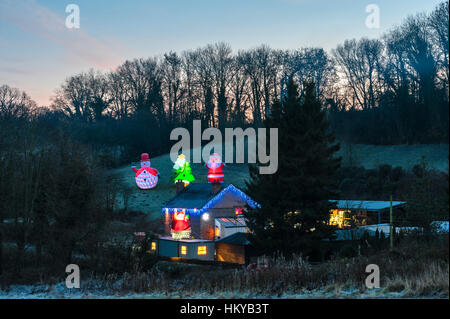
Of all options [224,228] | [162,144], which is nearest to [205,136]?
[162,144]

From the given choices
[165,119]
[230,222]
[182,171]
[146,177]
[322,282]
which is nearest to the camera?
[322,282]

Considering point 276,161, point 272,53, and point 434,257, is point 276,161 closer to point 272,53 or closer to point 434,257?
point 434,257

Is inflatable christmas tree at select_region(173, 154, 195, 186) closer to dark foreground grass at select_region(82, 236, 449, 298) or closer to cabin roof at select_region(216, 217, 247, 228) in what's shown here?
cabin roof at select_region(216, 217, 247, 228)

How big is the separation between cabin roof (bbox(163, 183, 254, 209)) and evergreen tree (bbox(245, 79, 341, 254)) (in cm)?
841

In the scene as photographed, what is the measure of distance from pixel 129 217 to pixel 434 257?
32.7 m

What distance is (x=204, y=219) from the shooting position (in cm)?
3130

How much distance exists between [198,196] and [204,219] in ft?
7.97

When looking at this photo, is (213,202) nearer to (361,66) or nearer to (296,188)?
(296,188)

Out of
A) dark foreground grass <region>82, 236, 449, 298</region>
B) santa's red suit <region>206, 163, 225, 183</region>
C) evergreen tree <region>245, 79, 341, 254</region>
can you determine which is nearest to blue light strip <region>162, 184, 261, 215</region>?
santa's red suit <region>206, 163, 225, 183</region>

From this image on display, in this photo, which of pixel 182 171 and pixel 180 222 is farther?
pixel 182 171

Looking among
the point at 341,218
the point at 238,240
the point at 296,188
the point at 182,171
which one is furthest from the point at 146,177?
the point at 296,188

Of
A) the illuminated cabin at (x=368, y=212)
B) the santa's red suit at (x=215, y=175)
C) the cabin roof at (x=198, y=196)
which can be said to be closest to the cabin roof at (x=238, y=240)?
the cabin roof at (x=198, y=196)

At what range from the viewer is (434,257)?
1075 cm

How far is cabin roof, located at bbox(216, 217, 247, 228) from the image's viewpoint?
3027cm
